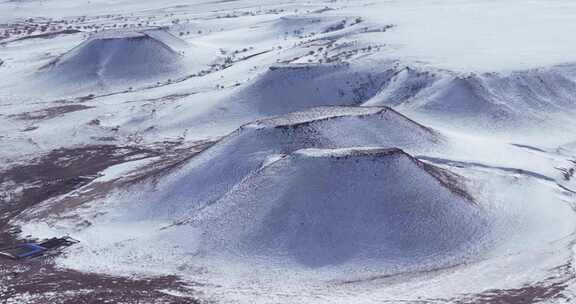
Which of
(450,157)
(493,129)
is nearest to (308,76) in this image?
(493,129)

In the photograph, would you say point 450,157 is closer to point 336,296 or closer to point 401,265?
point 401,265

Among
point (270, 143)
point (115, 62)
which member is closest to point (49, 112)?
point (115, 62)

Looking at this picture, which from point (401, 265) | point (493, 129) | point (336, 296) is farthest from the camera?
point (493, 129)

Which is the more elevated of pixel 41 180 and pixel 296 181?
pixel 296 181

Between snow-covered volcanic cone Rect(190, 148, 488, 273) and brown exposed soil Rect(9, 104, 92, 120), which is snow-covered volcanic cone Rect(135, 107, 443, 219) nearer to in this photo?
snow-covered volcanic cone Rect(190, 148, 488, 273)

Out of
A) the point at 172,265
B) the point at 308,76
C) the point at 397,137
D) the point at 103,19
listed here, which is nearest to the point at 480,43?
the point at 308,76

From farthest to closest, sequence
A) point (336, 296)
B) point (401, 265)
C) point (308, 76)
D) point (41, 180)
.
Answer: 1. point (308, 76)
2. point (41, 180)
3. point (401, 265)
4. point (336, 296)

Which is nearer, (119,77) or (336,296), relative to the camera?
(336,296)

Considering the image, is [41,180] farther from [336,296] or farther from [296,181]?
[336,296]
